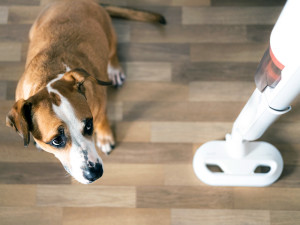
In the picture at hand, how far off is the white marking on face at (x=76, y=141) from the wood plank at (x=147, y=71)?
0.99 m

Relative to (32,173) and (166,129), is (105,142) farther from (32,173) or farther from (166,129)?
(32,173)

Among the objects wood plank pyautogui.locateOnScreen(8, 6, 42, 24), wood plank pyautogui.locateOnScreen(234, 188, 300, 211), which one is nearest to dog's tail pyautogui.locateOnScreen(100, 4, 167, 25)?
wood plank pyautogui.locateOnScreen(8, 6, 42, 24)

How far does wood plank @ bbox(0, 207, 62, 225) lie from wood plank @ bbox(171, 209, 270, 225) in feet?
2.92

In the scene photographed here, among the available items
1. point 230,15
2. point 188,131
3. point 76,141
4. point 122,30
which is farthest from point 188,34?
point 76,141

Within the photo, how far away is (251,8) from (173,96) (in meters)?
1.08

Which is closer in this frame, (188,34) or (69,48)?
(69,48)

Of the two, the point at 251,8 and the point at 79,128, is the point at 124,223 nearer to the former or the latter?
the point at 79,128

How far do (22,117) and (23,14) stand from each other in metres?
1.65

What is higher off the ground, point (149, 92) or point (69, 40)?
point (69, 40)

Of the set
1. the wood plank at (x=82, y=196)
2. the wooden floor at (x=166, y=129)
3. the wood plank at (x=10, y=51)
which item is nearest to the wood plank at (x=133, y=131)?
the wooden floor at (x=166, y=129)

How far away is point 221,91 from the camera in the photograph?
8.66 feet

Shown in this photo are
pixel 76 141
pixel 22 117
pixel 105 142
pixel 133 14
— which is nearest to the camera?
pixel 22 117

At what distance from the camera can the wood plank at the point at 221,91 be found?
8.60 ft

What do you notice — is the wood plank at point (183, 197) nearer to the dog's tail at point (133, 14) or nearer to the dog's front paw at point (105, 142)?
the dog's front paw at point (105, 142)
